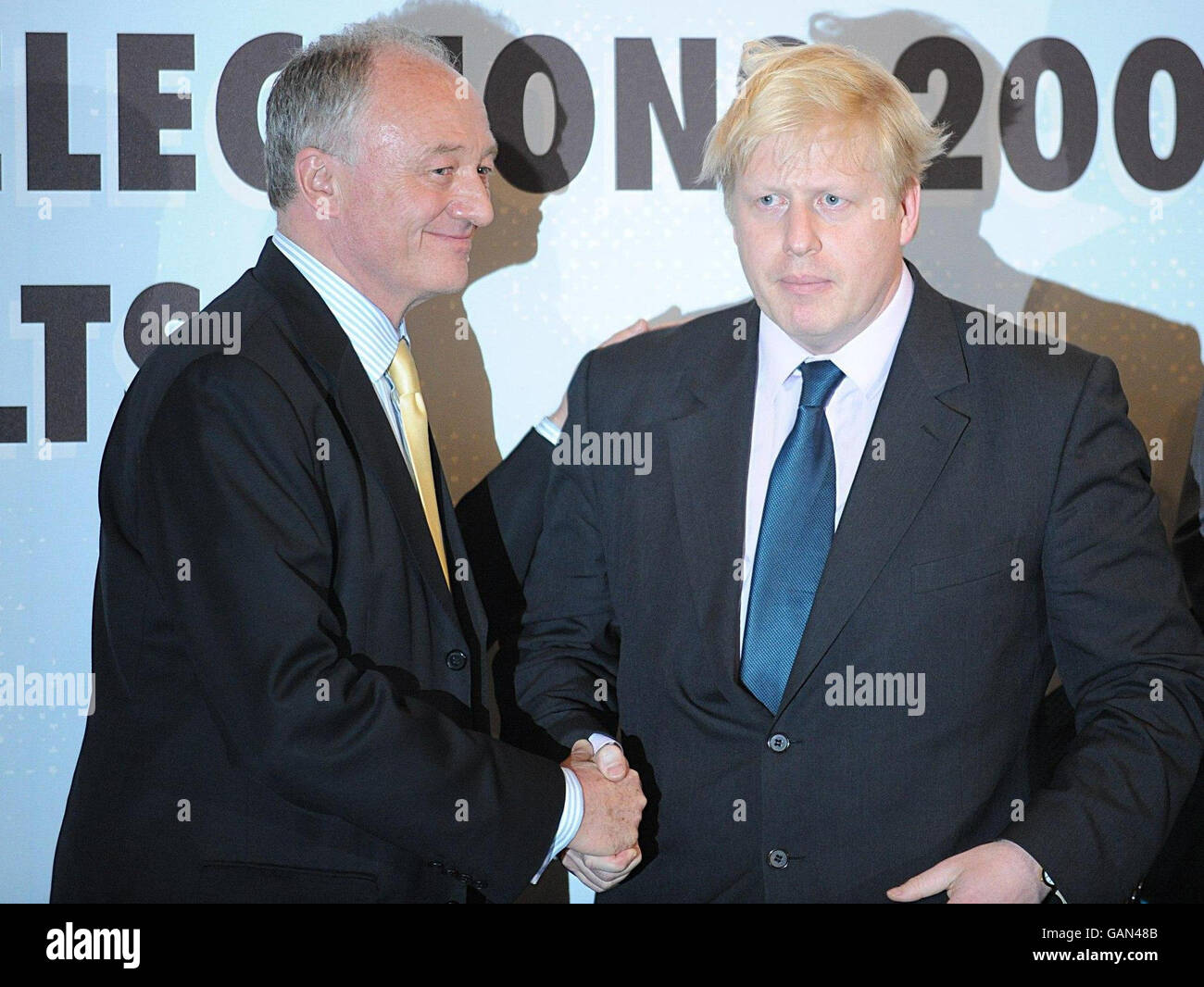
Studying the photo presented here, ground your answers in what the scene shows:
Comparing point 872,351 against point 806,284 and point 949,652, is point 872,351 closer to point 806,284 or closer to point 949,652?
point 806,284

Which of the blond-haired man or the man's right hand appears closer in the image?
the blond-haired man

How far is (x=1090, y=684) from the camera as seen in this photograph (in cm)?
215

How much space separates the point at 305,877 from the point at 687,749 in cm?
67

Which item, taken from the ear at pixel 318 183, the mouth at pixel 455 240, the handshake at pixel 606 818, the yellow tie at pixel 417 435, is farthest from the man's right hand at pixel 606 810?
the ear at pixel 318 183

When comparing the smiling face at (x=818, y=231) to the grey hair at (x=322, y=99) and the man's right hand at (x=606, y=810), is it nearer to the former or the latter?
the grey hair at (x=322, y=99)

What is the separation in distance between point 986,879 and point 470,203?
1.51 metres

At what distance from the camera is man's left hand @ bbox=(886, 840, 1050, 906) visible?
198 centimetres

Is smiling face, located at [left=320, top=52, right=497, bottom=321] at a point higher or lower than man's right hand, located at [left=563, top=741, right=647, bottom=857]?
higher

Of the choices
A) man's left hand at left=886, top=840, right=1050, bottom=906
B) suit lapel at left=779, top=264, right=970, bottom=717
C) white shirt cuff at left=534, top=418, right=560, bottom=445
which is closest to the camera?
man's left hand at left=886, top=840, right=1050, bottom=906

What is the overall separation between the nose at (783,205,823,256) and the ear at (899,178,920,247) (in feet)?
0.55

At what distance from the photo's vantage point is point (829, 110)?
2150 millimetres

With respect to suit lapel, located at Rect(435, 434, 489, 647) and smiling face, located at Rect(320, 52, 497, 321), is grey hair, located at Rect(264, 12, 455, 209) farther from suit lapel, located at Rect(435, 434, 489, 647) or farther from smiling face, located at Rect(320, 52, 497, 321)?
suit lapel, located at Rect(435, 434, 489, 647)

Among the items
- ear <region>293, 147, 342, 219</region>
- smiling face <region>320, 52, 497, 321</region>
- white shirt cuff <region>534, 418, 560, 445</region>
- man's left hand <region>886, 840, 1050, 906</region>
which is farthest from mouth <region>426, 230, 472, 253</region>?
man's left hand <region>886, 840, 1050, 906</region>

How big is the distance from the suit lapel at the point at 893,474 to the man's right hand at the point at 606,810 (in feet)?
1.08
